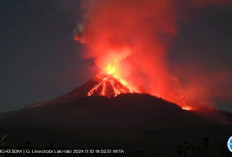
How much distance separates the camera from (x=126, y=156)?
449 ft

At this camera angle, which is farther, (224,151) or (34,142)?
(34,142)

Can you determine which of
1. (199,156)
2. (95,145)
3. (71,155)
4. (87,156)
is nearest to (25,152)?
(71,155)

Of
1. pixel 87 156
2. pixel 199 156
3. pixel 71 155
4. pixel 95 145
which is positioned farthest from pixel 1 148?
pixel 95 145

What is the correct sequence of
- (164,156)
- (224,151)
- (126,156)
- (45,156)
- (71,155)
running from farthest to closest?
(164,156) < (126,156) < (71,155) < (224,151) < (45,156)

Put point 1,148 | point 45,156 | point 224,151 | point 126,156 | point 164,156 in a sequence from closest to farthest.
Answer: point 1,148 < point 45,156 < point 224,151 < point 126,156 < point 164,156

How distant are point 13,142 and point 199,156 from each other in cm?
8844

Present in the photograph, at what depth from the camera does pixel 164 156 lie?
149m

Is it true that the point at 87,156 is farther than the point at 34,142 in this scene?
No

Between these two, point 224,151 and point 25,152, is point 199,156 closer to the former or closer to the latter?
point 224,151

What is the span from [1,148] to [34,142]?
525 ft

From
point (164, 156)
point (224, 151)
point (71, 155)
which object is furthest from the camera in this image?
point (164, 156)

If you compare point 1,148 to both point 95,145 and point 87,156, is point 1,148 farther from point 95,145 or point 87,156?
point 95,145

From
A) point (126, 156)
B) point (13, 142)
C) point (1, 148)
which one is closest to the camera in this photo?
point (1, 148)

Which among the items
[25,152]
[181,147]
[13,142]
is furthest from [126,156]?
[13,142]
